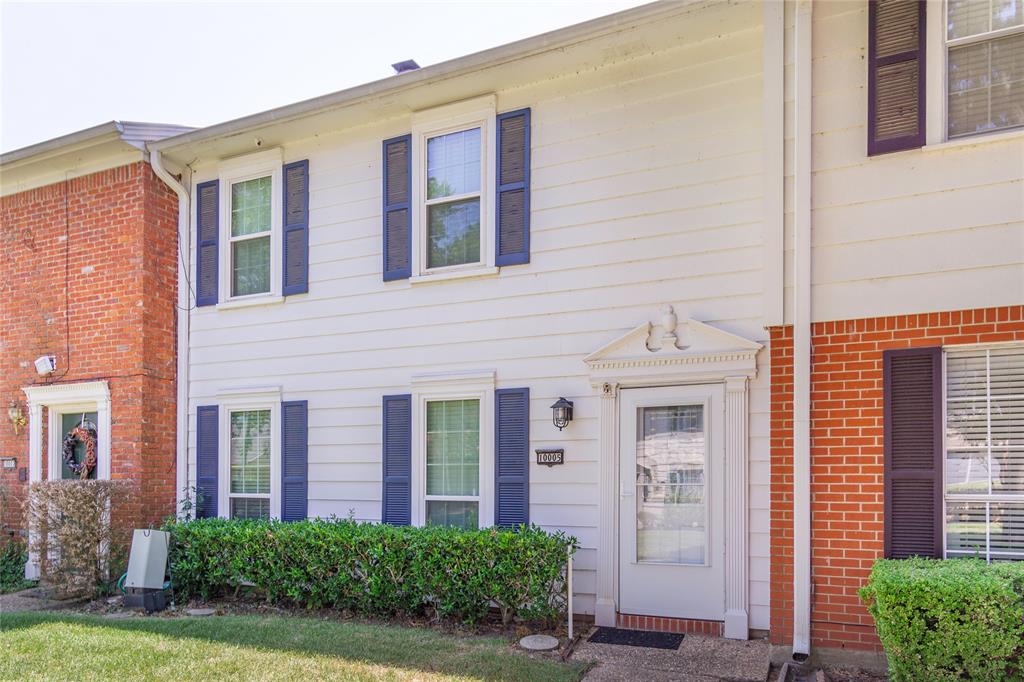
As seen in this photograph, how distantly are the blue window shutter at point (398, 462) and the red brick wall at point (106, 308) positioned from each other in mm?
2988

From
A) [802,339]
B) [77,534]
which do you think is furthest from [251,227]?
[802,339]

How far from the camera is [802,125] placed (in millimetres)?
5367

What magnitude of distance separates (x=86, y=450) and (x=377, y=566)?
436cm

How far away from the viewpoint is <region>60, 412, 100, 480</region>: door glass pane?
8.70m

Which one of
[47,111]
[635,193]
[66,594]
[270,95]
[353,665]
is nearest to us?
[353,665]

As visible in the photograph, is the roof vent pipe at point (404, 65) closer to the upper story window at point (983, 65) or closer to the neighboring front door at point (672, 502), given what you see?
the neighboring front door at point (672, 502)

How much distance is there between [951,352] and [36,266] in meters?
9.97

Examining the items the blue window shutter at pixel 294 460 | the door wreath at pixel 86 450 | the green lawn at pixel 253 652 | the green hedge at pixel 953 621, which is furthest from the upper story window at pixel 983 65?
the door wreath at pixel 86 450

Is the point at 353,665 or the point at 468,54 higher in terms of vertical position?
the point at 468,54

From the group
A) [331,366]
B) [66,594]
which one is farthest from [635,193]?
[66,594]

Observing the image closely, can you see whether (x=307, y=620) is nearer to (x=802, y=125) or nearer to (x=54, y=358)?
(x=54, y=358)

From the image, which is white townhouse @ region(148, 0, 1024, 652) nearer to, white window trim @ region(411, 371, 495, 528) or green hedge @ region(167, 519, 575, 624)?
white window trim @ region(411, 371, 495, 528)

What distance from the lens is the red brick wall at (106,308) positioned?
27.5 ft

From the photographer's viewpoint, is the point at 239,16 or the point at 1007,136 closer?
the point at 1007,136
